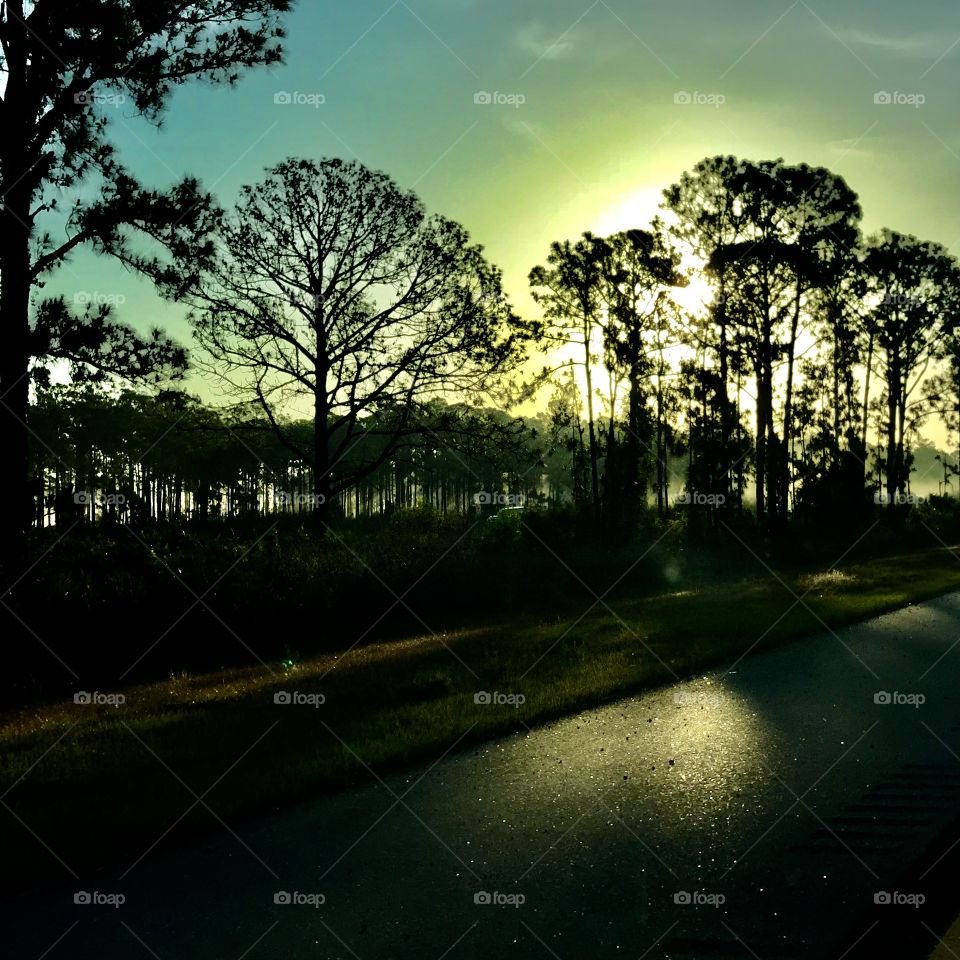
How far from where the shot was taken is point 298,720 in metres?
8.54

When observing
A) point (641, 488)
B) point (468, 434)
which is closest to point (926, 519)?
point (641, 488)

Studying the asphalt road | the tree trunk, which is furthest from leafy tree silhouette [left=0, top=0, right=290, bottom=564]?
the asphalt road

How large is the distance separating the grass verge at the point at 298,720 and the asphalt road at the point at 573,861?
41cm

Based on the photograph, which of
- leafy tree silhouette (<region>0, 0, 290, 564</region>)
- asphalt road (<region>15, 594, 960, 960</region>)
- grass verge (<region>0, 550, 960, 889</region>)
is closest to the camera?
asphalt road (<region>15, 594, 960, 960</region>)

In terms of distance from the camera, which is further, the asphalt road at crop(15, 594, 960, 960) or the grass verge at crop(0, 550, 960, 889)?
the grass verge at crop(0, 550, 960, 889)

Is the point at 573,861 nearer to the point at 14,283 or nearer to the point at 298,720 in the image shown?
the point at 298,720

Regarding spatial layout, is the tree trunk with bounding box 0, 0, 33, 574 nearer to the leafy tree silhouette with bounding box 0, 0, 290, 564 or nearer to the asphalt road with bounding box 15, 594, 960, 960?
the leafy tree silhouette with bounding box 0, 0, 290, 564

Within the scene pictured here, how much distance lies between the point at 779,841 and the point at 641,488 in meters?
25.3

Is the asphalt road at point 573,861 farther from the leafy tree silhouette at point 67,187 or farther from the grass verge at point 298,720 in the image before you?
the leafy tree silhouette at point 67,187

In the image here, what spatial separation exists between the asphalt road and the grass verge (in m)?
0.41

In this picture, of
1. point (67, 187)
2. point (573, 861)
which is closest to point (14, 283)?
point (67, 187)

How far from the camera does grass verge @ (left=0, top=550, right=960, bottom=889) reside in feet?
19.5

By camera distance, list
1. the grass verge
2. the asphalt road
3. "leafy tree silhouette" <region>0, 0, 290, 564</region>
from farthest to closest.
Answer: "leafy tree silhouette" <region>0, 0, 290, 564</region>, the grass verge, the asphalt road

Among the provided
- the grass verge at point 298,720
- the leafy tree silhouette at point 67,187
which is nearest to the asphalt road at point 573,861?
the grass verge at point 298,720
